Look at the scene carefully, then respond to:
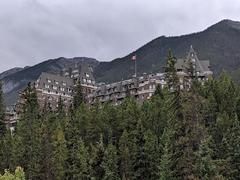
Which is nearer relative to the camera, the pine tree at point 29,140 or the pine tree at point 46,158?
the pine tree at point 46,158

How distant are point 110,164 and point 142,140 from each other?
9234 mm

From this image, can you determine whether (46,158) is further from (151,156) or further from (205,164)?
(205,164)

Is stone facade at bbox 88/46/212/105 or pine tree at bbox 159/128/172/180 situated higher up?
stone facade at bbox 88/46/212/105

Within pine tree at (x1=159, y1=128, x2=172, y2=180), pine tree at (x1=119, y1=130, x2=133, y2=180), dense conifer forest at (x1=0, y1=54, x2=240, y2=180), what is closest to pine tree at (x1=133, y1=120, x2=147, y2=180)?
dense conifer forest at (x1=0, y1=54, x2=240, y2=180)

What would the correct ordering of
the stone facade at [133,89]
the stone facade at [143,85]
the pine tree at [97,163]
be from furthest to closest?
the stone facade at [133,89] → the stone facade at [143,85] → the pine tree at [97,163]

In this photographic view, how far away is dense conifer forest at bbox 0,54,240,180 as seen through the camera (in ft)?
178

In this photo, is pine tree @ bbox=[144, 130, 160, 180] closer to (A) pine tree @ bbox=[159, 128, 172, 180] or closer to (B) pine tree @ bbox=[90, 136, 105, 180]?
(A) pine tree @ bbox=[159, 128, 172, 180]

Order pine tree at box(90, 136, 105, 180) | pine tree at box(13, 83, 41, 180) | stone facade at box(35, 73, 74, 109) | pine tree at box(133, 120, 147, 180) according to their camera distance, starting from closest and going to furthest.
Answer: pine tree at box(90, 136, 105, 180) < pine tree at box(133, 120, 147, 180) < pine tree at box(13, 83, 41, 180) < stone facade at box(35, 73, 74, 109)

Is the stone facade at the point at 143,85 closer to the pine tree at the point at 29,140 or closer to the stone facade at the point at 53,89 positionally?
the stone facade at the point at 53,89

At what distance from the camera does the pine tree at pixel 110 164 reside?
7106cm

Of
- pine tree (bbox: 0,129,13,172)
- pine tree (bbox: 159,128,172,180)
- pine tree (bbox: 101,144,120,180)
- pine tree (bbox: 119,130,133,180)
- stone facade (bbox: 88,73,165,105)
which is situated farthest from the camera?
stone facade (bbox: 88,73,165,105)

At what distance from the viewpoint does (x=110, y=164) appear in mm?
71812

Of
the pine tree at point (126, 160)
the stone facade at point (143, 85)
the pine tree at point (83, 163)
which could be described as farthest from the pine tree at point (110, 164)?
the stone facade at point (143, 85)

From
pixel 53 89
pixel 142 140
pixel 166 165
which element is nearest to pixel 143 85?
pixel 53 89
